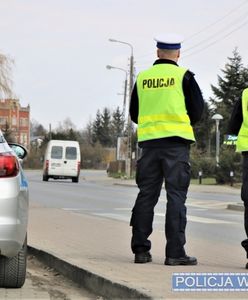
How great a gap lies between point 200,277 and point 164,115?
1.62 meters

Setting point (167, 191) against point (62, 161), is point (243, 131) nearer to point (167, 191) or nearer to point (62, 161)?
point (167, 191)

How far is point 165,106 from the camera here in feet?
19.3

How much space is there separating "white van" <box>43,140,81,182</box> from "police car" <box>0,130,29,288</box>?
31.8m

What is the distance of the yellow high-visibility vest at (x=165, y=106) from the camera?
5.88 m

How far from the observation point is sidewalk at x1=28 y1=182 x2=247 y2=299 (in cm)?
495

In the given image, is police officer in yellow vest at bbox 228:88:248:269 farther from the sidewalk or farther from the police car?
the police car

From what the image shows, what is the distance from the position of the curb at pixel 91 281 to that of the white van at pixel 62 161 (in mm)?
30267

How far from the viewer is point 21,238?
528cm

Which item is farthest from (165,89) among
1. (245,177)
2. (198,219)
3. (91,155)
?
(91,155)

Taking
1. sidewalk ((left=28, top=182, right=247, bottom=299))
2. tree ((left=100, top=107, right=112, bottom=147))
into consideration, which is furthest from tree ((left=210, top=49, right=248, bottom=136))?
sidewalk ((left=28, top=182, right=247, bottom=299))

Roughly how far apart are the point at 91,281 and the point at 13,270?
0.71 m

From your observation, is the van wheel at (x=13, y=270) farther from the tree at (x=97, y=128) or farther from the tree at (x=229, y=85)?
the tree at (x=97, y=128)

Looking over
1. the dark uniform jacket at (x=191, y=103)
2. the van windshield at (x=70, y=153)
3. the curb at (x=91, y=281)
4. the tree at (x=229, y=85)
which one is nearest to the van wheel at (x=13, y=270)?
the curb at (x=91, y=281)

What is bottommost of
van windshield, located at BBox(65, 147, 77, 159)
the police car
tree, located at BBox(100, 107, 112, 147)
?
the police car
